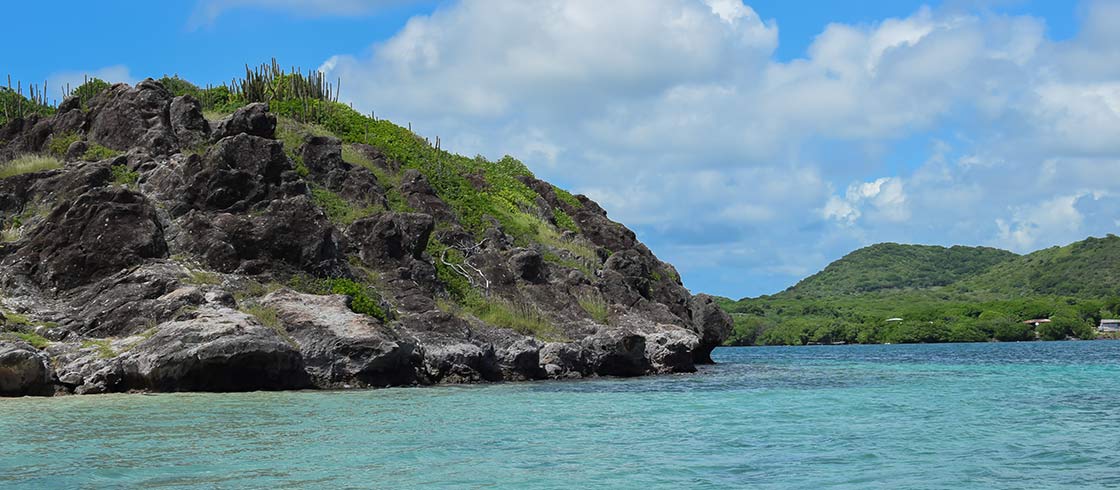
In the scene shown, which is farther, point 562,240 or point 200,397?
point 562,240

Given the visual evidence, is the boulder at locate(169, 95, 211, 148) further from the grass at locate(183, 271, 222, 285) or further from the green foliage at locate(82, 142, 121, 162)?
the grass at locate(183, 271, 222, 285)

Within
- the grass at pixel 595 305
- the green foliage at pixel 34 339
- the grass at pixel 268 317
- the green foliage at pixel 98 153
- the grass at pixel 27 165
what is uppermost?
the green foliage at pixel 98 153

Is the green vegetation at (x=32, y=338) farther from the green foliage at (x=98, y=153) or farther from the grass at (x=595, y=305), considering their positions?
the grass at (x=595, y=305)

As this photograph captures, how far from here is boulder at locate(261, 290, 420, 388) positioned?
31766mm

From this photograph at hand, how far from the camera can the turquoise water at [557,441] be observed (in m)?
14.6

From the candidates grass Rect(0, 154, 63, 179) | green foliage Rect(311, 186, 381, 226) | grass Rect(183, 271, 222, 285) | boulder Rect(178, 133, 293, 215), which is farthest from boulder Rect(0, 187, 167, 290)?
green foliage Rect(311, 186, 381, 226)

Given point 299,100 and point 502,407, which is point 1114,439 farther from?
point 299,100


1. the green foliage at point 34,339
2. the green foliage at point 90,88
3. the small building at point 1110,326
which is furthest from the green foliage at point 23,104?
the small building at point 1110,326

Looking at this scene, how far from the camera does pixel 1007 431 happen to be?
20.5 meters

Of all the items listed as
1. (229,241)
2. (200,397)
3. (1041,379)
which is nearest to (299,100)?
(229,241)

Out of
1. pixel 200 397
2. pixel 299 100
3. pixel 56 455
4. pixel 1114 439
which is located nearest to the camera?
pixel 56 455

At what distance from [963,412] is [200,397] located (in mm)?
19012

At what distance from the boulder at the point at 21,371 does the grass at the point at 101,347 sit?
1657 mm

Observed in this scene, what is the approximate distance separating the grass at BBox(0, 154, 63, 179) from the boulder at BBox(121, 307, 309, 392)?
13914 millimetres
